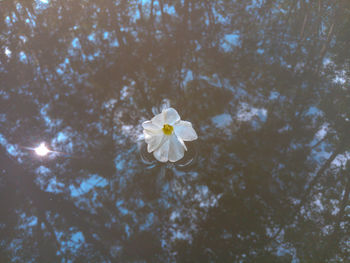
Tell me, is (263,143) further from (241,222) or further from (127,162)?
(127,162)

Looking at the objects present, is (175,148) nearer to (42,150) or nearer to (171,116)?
(171,116)

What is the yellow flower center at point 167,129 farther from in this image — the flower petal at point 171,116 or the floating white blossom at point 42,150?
the floating white blossom at point 42,150

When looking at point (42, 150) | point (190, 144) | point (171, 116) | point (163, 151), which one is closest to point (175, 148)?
point (163, 151)

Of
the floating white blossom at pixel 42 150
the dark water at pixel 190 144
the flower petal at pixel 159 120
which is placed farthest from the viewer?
the floating white blossom at pixel 42 150

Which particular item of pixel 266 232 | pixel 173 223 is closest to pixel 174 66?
pixel 173 223

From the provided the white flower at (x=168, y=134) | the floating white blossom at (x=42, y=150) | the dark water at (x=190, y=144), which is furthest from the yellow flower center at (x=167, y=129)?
the floating white blossom at (x=42, y=150)

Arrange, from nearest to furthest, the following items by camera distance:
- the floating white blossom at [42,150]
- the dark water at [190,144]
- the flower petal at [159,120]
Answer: the flower petal at [159,120], the dark water at [190,144], the floating white blossom at [42,150]

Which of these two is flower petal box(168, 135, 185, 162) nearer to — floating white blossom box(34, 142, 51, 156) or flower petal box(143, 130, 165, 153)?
flower petal box(143, 130, 165, 153)
